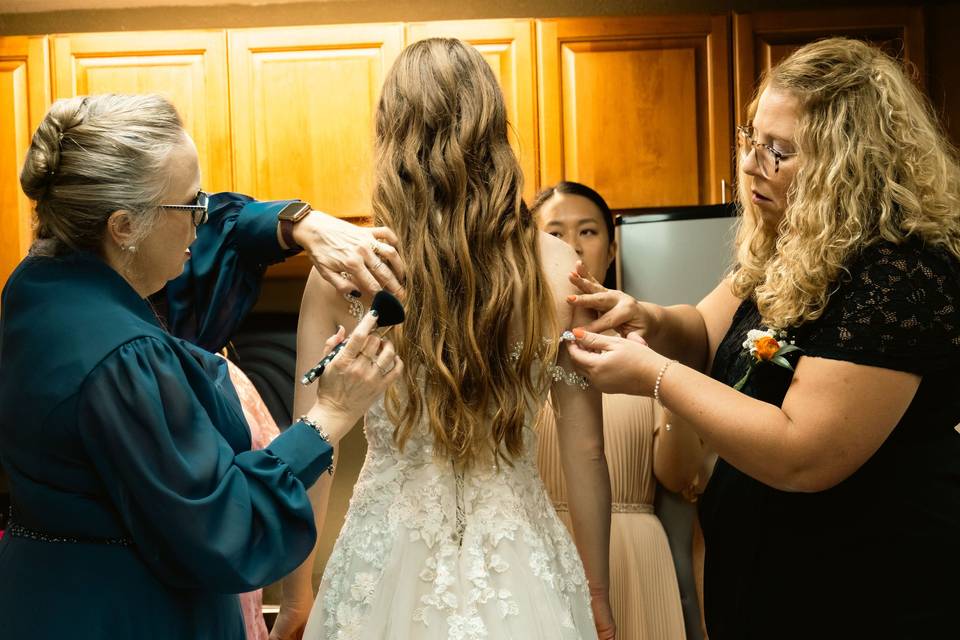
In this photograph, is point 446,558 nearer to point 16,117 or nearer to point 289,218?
point 289,218

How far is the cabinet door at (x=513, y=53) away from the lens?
329 centimetres

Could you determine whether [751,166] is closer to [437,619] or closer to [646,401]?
[437,619]

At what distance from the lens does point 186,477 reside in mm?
1128

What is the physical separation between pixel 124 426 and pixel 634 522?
1.55 m

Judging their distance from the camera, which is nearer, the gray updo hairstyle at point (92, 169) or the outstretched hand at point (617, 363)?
the gray updo hairstyle at point (92, 169)

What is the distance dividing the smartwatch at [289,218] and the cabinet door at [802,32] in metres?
2.13

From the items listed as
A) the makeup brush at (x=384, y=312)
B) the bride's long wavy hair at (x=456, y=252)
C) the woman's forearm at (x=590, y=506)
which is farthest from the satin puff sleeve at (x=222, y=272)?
the woman's forearm at (x=590, y=506)

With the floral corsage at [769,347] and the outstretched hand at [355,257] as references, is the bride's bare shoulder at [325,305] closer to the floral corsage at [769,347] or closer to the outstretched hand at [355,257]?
the outstretched hand at [355,257]

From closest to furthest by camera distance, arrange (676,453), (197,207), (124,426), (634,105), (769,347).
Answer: (124,426) → (197,207) → (769,347) → (676,453) → (634,105)

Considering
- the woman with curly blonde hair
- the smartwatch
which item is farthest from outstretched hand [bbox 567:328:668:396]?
the smartwatch

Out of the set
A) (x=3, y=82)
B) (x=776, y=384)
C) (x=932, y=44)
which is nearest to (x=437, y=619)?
(x=776, y=384)

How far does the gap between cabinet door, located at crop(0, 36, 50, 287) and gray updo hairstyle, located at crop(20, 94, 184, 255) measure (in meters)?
2.34

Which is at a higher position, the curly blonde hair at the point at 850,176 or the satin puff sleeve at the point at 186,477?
the curly blonde hair at the point at 850,176

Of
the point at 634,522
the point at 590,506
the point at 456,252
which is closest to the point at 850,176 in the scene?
the point at 456,252
